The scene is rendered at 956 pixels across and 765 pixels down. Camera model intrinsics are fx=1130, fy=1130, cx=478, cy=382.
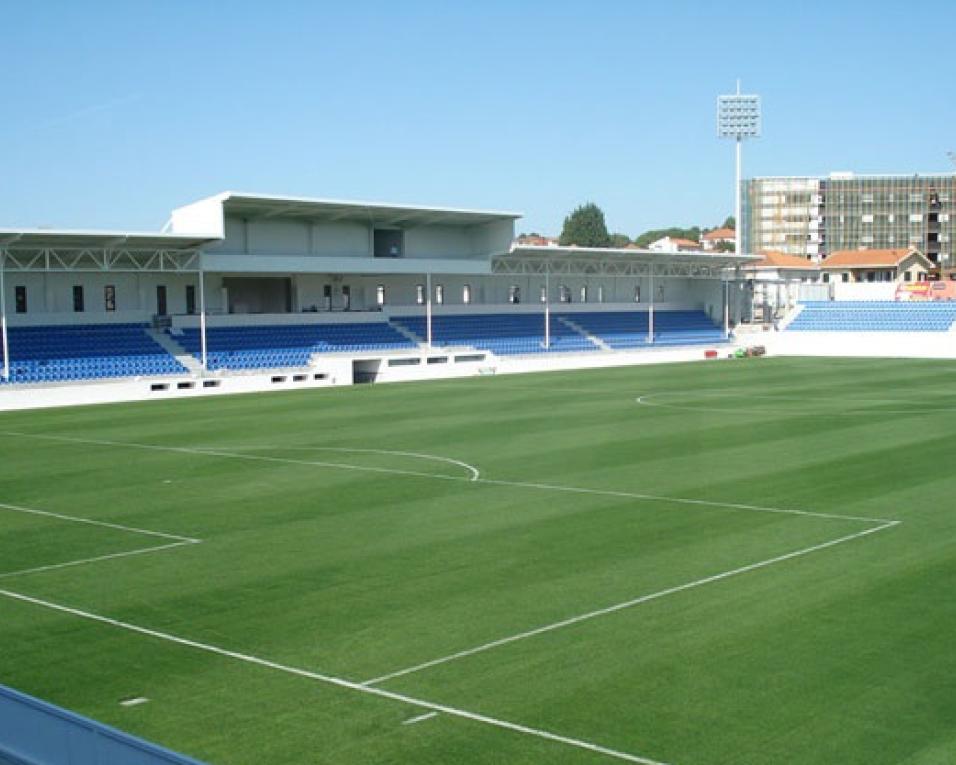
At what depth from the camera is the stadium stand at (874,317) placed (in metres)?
64.4

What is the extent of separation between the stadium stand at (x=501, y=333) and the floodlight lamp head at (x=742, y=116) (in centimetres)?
2624

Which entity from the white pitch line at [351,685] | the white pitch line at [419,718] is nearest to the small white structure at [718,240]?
the white pitch line at [351,685]

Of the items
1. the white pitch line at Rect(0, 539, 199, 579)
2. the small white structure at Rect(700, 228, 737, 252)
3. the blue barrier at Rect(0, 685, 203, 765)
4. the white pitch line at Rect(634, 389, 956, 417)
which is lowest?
the white pitch line at Rect(0, 539, 199, 579)

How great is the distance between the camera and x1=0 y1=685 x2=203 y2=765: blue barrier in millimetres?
6086

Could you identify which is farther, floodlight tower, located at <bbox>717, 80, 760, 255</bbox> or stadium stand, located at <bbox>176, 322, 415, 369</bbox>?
floodlight tower, located at <bbox>717, 80, 760, 255</bbox>

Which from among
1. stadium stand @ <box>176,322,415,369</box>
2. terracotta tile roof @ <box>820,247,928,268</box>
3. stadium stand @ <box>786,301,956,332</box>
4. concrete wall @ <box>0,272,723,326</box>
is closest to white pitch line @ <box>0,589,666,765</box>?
stadium stand @ <box>176,322,415,369</box>

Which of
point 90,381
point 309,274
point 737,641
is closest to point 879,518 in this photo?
point 737,641

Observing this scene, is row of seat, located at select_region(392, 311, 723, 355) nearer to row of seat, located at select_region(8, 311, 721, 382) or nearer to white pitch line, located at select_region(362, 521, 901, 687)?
row of seat, located at select_region(8, 311, 721, 382)

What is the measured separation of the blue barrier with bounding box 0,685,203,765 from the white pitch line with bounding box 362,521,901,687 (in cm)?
354

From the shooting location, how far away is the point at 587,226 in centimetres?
17750

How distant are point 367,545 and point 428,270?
39.8 m

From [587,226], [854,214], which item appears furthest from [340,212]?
[587,226]

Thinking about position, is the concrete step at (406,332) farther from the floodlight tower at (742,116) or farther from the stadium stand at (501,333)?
the floodlight tower at (742,116)

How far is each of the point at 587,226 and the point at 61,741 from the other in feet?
571
